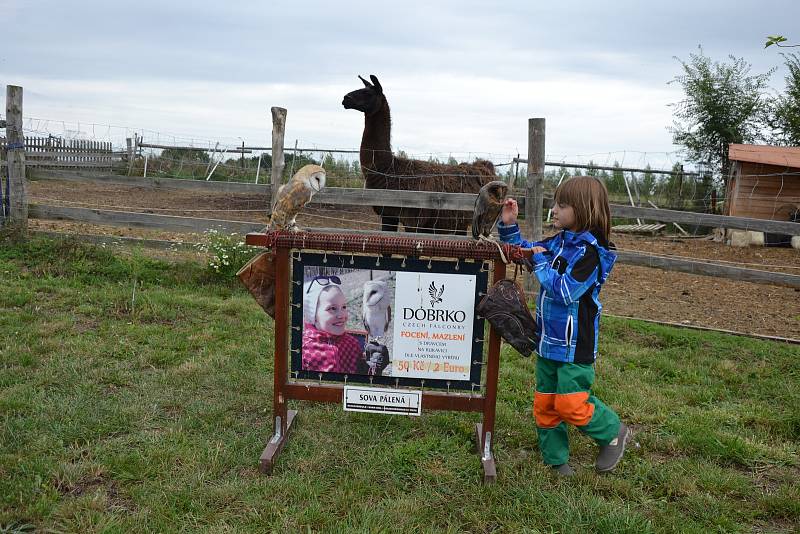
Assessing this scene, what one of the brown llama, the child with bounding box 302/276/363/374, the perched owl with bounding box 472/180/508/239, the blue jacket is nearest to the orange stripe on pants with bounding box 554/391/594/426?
the blue jacket

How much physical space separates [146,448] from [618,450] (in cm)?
263

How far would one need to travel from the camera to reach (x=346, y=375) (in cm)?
354

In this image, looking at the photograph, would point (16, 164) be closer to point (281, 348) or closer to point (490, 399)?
point (281, 348)

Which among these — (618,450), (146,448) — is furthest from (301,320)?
(618,450)

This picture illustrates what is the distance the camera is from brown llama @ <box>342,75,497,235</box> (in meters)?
7.28

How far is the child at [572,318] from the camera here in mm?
3135

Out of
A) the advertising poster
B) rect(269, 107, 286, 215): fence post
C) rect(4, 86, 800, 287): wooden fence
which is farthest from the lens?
rect(269, 107, 286, 215): fence post

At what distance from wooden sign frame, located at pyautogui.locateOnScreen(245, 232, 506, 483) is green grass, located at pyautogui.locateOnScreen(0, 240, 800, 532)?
131 mm

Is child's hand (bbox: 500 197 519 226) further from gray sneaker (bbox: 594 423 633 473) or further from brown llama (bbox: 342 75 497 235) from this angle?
brown llama (bbox: 342 75 497 235)

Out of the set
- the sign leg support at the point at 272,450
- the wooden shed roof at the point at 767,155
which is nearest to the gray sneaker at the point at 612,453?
the sign leg support at the point at 272,450

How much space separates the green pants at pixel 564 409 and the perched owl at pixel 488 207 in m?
0.78

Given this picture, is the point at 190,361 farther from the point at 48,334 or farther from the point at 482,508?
the point at 482,508

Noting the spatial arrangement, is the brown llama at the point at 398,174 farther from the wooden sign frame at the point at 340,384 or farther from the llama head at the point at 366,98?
the wooden sign frame at the point at 340,384

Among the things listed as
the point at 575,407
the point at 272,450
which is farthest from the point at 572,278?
the point at 272,450
